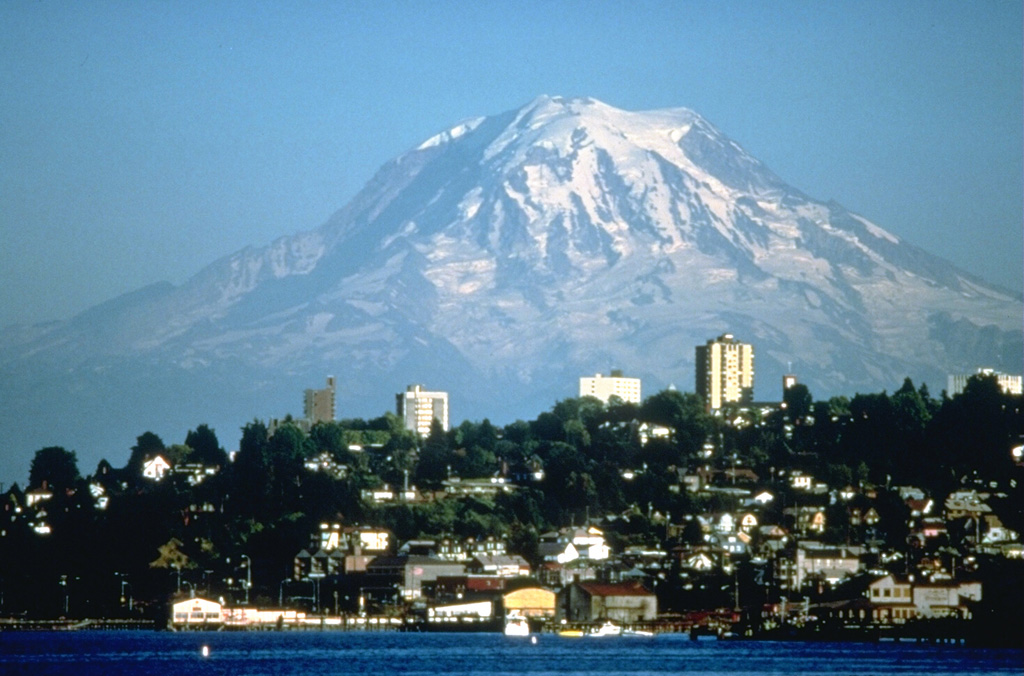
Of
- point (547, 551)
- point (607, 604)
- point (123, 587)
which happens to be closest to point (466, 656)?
point (607, 604)

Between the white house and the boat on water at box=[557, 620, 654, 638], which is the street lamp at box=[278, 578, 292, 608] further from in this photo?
the boat on water at box=[557, 620, 654, 638]

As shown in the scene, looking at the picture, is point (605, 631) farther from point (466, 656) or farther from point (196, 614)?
point (196, 614)

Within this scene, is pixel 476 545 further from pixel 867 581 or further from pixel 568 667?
pixel 568 667

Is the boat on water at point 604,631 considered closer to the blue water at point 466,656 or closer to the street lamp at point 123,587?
the blue water at point 466,656

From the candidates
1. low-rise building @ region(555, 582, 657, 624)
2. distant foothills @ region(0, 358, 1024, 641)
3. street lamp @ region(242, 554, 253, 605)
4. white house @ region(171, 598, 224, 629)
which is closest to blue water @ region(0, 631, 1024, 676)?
low-rise building @ region(555, 582, 657, 624)

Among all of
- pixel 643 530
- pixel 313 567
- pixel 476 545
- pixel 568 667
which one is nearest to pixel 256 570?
pixel 313 567

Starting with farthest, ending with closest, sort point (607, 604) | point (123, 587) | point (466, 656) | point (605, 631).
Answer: point (123, 587) → point (607, 604) → point (605, 631) → point (466, 656)
